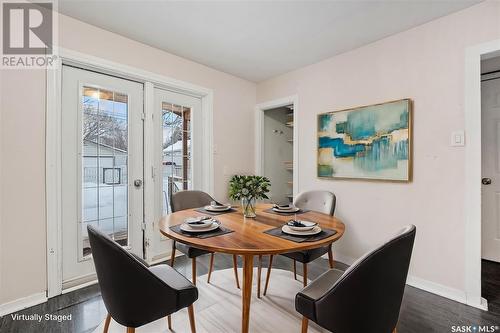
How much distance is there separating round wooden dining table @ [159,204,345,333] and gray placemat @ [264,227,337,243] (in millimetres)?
28

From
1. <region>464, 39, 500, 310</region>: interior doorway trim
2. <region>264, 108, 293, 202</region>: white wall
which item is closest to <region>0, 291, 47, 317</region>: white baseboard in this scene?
<region>264, 108, 293, 202</region>: white wall

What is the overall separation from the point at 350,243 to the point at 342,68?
81.5 inches

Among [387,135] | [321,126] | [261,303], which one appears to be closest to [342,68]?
[321,126]

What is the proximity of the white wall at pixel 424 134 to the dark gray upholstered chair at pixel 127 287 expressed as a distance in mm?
2250

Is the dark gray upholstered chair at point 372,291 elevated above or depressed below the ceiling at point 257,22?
below

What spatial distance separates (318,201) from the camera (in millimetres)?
2414

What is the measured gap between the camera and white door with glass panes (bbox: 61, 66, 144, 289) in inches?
88.8

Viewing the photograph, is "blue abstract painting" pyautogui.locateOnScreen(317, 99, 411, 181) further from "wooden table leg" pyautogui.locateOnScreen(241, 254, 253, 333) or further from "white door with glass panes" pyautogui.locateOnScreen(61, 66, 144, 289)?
"white door with glass panes" pyautogui.locateOnScreen(61, 66, 144, 289)

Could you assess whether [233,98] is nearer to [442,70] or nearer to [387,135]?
[387,135]

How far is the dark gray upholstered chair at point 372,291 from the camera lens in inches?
38.3

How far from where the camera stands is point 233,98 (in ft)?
11.9

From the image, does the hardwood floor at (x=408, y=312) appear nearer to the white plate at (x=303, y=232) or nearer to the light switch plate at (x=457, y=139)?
the white plate at (x=303, y=232)

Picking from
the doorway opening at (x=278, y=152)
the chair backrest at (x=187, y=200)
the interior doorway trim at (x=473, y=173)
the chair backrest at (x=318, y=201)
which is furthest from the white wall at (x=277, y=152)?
the interior doorway trim at (x=473, y=173)

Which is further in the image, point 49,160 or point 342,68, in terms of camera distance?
point 342,68
